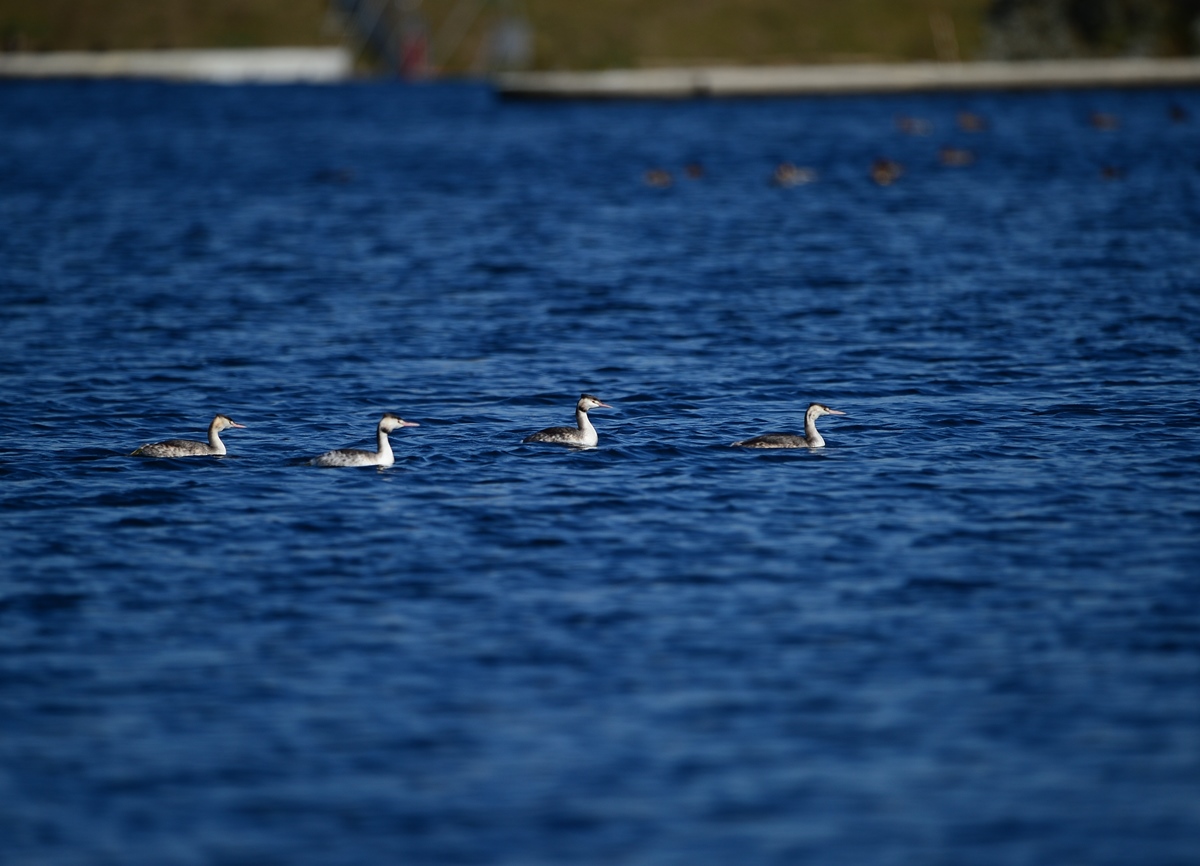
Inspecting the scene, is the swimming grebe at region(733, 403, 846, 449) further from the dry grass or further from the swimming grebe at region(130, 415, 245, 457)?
the dry grass

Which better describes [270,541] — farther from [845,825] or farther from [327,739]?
[845,825]

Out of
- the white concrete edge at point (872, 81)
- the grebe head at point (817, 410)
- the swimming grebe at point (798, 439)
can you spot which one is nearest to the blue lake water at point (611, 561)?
the swimming grebe at point (798, 439)

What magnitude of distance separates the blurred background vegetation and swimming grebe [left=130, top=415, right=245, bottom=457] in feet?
459

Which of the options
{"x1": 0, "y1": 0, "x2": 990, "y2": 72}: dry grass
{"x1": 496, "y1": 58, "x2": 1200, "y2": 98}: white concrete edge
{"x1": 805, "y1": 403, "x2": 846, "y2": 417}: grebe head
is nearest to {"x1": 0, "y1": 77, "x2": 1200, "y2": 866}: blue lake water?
{"x1": 805, "y1": 403, "x2": 846, "y2": 417}: grebe head

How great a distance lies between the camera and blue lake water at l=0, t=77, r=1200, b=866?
14992mm

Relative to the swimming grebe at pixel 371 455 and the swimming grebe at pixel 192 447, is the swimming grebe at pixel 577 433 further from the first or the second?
the swimming grebe at pixel 192 447

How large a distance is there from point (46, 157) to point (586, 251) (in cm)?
4495

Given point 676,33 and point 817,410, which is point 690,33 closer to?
point 676,33

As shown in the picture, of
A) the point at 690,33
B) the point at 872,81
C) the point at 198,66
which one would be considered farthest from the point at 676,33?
the point at 872,81

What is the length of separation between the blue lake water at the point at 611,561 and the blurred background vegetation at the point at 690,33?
11486cm

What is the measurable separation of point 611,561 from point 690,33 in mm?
169980

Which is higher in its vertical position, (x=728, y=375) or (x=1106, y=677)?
(x=728, y=375)

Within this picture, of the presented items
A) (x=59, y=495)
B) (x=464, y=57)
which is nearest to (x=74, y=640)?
(x=59, y=495)

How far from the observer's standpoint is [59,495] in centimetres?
2538
